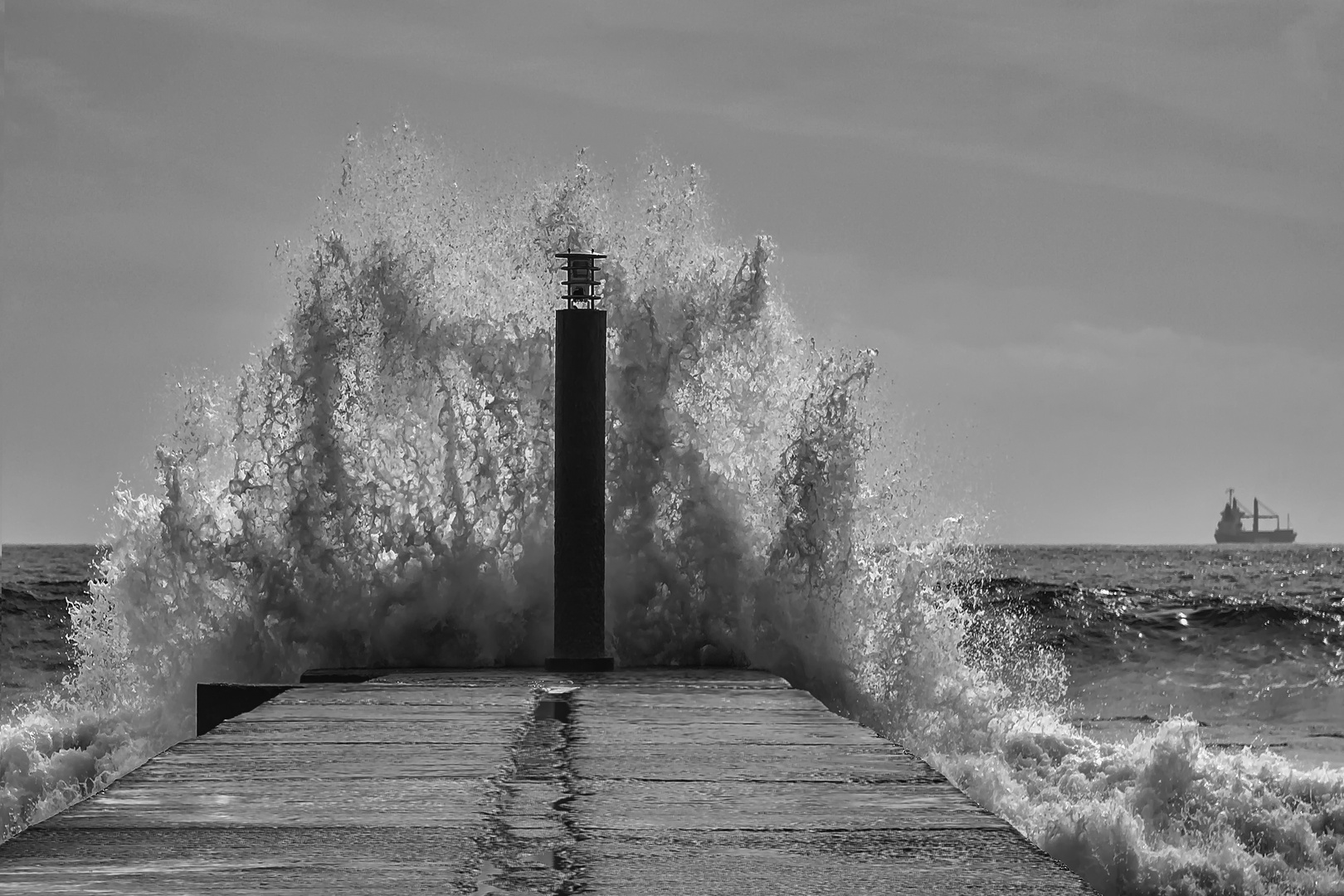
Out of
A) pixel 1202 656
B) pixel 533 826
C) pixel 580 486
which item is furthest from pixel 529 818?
pixel 1202 656

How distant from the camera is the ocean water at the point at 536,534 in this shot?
9.81 metres

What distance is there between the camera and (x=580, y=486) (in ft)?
27.3

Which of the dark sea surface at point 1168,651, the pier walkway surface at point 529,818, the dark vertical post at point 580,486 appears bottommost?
the dark sea surface at point 1168,651

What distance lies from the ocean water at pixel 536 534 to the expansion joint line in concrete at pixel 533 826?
16.6 feet

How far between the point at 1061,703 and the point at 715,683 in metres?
13.2

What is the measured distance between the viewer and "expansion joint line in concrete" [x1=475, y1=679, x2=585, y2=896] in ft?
9.07

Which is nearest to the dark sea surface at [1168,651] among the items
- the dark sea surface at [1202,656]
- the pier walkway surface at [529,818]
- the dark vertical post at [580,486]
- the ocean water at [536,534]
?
the dark sea surface at [1202,656]

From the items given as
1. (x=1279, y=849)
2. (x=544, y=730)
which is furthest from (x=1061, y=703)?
(x=544, y=730)

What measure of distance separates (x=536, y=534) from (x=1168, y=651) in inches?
710

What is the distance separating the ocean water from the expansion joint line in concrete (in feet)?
16.6

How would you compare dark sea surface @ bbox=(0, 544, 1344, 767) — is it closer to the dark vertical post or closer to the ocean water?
the ocean water

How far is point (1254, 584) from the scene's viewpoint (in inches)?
1978

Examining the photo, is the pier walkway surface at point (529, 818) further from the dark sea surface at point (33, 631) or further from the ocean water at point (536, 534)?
the dark sea surface at point (33, 631)

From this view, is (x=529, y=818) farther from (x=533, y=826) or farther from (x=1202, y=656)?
(x=1202, y=656)
